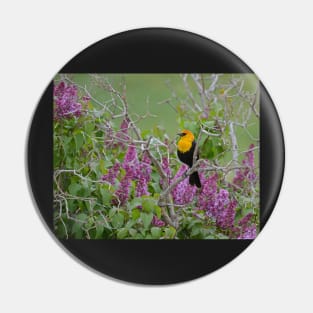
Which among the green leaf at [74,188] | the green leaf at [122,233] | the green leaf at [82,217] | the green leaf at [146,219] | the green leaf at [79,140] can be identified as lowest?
the green leaf at [122,233]

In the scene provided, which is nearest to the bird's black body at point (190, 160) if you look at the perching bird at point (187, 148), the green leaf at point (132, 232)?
the perching bird at point (187, 148)

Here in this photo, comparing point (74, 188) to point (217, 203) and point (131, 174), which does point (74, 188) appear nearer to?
point (131, 174)

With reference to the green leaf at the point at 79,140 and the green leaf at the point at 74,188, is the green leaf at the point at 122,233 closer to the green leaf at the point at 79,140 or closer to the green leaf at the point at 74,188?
the green leaf at the point at 74,188

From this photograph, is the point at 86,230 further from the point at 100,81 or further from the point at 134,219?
the point at 100,81

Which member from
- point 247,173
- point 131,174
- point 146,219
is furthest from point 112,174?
point 247,173

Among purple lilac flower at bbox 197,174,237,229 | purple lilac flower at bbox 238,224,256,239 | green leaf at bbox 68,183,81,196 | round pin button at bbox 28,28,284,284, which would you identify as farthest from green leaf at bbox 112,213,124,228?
purple lilac flower at bbox 238,224,256,239

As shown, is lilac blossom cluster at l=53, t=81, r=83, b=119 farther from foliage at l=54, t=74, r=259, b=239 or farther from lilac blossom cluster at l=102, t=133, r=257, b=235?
lilac blossom cluster at l=102, t=133, r=257, b=235
